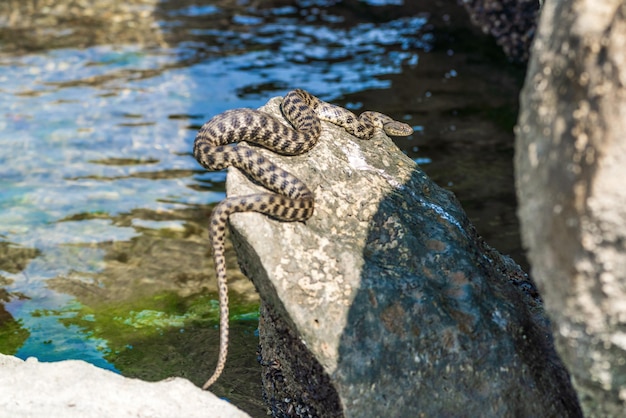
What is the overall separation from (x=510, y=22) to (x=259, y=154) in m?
10.3

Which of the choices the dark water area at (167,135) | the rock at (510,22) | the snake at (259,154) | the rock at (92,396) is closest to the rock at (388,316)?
the snake at (259,154)

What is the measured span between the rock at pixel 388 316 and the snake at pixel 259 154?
0.31 ft

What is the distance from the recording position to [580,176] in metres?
3.28

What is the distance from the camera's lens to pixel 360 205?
214 inches

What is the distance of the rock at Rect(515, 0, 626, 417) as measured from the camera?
10.6 ft

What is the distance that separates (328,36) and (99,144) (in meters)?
6.41

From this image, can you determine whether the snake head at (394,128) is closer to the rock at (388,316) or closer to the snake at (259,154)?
the snake at (259,154)

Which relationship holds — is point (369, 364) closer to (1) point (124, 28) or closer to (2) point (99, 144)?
(2) point (99, 144)

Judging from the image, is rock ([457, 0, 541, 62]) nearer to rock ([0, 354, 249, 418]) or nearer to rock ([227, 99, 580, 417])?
rock ([227, 99, 580, 417])

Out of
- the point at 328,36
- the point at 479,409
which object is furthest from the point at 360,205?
the point at 328,36

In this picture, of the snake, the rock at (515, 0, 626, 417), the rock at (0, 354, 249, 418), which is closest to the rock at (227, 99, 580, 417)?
the snake

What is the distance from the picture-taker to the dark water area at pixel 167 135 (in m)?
7.49

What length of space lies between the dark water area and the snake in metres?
1.48

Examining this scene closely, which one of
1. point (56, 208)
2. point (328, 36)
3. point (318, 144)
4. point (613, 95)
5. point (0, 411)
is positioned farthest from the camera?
point (328, 36)
